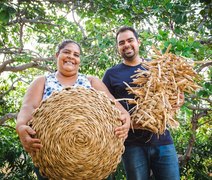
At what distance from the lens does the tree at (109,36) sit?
10.7 feet

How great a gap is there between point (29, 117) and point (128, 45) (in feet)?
3.62

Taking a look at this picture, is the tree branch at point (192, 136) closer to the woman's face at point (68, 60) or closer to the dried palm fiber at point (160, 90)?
the dried palm fiber at point (160, 90)

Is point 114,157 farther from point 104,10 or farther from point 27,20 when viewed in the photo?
point 27,20

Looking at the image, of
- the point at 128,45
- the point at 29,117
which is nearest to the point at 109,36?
the point at 128,45

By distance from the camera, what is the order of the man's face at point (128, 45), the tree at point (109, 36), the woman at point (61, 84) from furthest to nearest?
the tree at point (109, 36), the man's face at point (128, 45), the woman at point (61, 84)

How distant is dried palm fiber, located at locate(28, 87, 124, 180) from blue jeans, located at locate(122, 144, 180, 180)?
27.4 inches

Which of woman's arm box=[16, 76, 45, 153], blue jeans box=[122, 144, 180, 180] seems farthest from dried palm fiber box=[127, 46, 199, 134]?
woman's arm box=[16, 76, 45, 153]

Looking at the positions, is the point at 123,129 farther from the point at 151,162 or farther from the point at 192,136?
the point at 192,136

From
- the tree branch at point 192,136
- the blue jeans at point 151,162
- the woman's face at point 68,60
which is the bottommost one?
the tree branch at point 192,136

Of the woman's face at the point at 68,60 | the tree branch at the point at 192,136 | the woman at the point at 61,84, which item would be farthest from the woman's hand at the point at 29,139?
the tree branch at the point at 192,136

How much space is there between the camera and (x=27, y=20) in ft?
14.7

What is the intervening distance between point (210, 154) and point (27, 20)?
13.9 ft

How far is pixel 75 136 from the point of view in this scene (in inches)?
55.5

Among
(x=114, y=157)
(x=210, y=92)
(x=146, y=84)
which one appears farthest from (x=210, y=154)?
(x=114, y=157)
